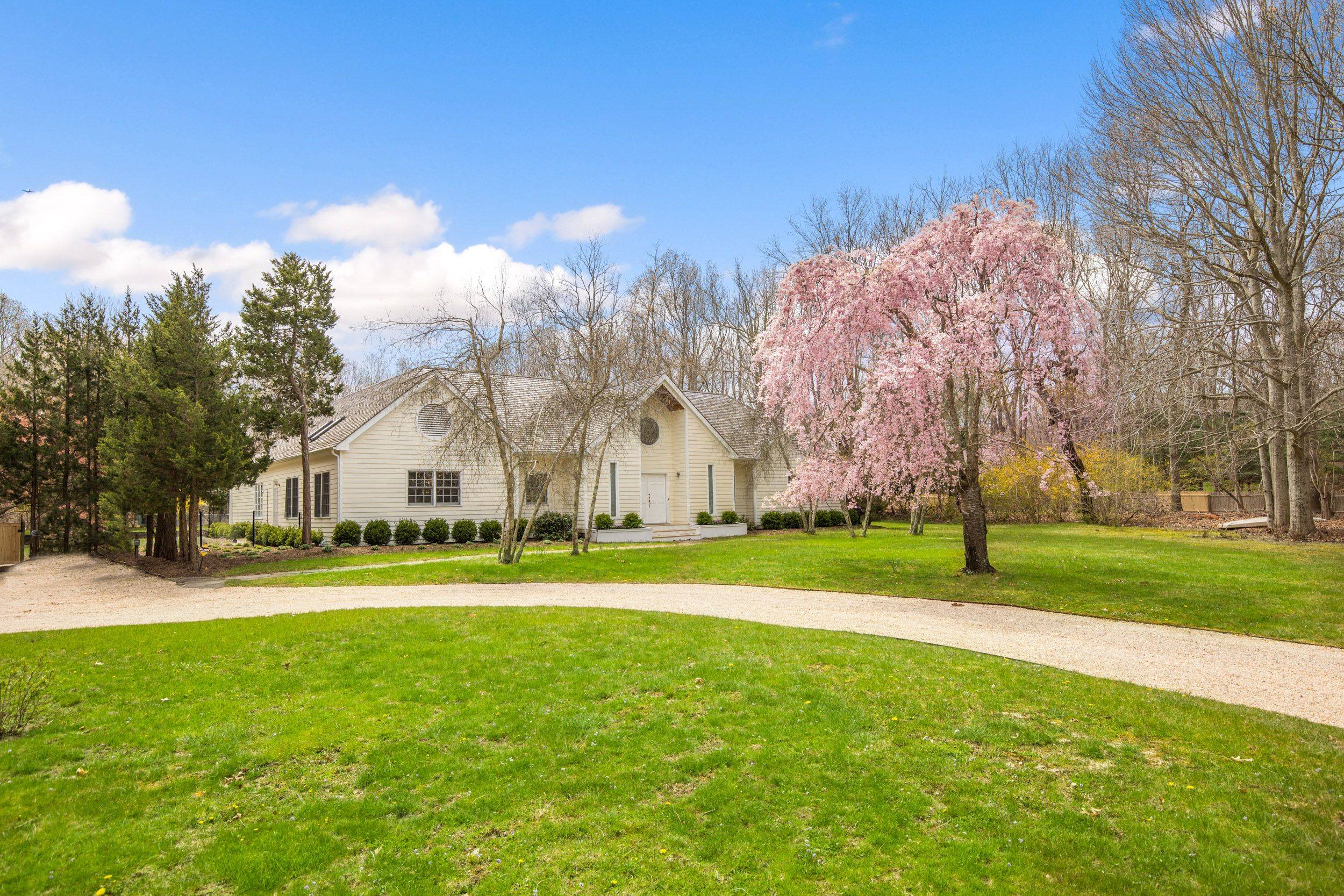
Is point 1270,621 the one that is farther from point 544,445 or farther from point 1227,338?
point 544,445

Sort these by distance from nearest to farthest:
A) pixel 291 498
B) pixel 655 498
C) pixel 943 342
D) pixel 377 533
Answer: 1. pixel 943 342
2. pixel 377 533
3. pixel 291 498
4. pixel 655 498

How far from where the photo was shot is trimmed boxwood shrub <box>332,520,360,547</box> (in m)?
21.4

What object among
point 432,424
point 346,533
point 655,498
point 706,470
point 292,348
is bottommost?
Answer: point 346,533

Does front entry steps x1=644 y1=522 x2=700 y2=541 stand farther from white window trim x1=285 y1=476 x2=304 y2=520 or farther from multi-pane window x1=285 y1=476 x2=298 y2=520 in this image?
multi-pane window x1=285 y1=476 x2=298 y2=520

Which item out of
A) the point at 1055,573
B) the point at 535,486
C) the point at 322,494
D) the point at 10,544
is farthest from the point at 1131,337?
the point at 10,544

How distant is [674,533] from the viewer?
2605 centimetres

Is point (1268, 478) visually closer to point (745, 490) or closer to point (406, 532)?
point (745, 490)

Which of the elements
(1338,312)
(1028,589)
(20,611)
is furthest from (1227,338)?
(20,611)

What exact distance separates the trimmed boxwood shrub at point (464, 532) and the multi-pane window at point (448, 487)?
0.98 m

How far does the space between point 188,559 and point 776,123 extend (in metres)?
18.8

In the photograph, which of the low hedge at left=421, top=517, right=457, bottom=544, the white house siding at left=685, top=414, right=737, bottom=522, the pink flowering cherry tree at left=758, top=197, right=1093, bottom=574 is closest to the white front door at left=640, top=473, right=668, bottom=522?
the white house siding at left=685, top=414, right=737, bottom=522

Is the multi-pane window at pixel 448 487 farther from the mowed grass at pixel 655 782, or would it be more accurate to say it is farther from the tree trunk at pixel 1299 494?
the tree trunk at pixel 1299 494

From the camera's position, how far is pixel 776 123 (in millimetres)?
16234

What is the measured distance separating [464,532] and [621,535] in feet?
17.4
